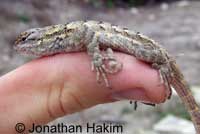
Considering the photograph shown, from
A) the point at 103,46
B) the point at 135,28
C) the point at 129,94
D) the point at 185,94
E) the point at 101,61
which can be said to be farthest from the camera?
the point at 135,28

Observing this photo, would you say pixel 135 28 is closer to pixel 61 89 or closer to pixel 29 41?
pixel 29 41

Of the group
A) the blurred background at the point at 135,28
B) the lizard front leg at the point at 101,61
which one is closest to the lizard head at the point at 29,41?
the lizard front leg at the point at 101,61

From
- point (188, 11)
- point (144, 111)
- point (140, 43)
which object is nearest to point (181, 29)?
point (188, 11)

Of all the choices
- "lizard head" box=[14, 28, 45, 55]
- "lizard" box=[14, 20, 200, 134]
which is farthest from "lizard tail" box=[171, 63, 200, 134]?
"lizard head" box=[14, 28, 45, 55]

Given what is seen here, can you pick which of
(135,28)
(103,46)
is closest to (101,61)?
(103,46)

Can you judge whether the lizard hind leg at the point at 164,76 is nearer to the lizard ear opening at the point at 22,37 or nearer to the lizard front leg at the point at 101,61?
the lizard front leg at the point at 101,61

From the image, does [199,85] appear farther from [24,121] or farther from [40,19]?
[24,121]
